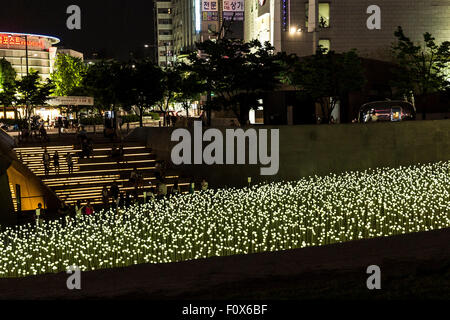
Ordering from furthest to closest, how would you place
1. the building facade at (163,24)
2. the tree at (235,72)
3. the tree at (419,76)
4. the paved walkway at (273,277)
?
the building facade at (163,24), the tree at (419,76), the tree at (235,72), the paved walkway at (273,277)

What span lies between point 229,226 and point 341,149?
37.4ft

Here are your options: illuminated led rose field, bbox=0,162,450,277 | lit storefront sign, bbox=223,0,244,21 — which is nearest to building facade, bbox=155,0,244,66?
lit storefront sign, bbox=223,0,244,21

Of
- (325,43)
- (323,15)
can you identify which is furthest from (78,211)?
(323,15)

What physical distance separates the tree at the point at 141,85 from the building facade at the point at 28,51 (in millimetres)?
68045

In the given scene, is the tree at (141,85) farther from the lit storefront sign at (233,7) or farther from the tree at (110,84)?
the lit storefront sign at (233,7)

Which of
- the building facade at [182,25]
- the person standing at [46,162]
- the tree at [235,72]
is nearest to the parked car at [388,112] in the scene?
the tree at [235,72]

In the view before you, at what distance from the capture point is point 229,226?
18484 mm

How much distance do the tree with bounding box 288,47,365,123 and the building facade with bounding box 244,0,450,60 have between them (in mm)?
10959

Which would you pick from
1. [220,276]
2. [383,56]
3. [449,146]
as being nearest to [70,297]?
[220,276]

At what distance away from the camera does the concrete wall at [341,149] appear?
27.7 metres

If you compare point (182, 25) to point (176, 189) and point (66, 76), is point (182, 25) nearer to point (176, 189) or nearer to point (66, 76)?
point (66, 76)

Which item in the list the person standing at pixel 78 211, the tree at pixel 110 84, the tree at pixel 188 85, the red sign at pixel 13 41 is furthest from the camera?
the red sign at pixel 13 41
